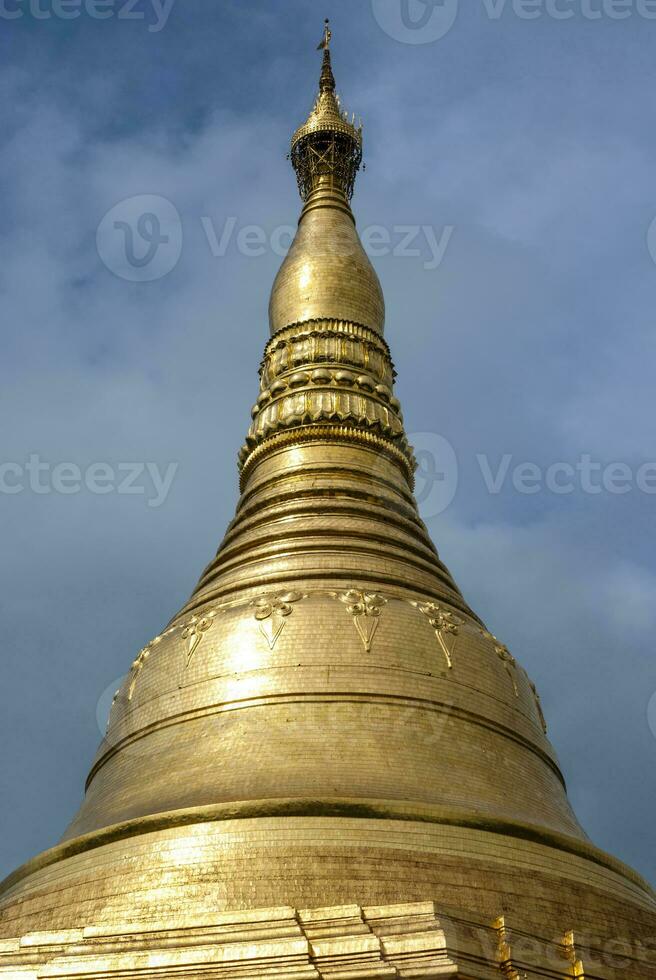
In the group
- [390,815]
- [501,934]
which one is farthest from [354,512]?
[501,934]

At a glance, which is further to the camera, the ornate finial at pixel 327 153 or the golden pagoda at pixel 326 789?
the ornate finial at pixel 327 153

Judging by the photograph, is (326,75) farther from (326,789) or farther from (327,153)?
(326,789)

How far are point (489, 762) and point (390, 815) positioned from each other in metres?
2.03

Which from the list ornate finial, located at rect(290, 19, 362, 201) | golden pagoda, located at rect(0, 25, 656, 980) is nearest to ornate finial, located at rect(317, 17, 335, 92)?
ornate finial, located at rect(290, 19, 362, 201)

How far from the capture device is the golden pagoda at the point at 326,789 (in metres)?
8.66

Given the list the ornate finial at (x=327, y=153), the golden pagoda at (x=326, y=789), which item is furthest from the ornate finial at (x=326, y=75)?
the golden pagoda at (x=326, y=789)

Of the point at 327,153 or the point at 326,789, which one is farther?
the point at 327,153

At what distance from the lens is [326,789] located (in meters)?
10.5

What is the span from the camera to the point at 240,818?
1005 centimetres

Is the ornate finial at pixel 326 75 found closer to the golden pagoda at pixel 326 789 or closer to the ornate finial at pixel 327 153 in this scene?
the ornate finial at pixel 327 153

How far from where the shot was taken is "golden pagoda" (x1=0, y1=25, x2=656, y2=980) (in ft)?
28.4

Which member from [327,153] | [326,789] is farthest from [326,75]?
Result: [326,789]

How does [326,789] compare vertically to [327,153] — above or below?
below

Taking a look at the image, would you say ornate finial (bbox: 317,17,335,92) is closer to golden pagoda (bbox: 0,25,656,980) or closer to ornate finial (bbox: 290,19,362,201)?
ornate finial (bbox: 290,19,362,201)
